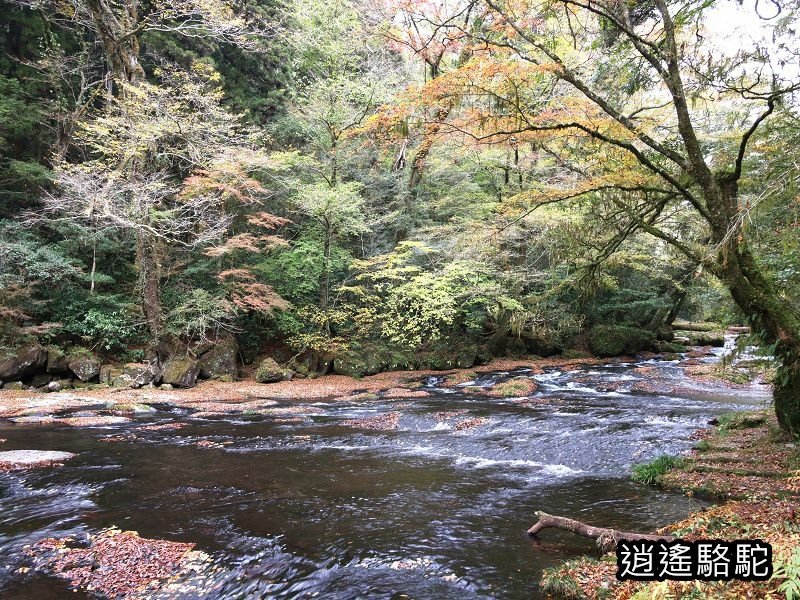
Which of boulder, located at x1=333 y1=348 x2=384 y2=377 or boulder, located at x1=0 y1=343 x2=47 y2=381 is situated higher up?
boulder, located at x1=0 y1=343 x2=47 y2=381

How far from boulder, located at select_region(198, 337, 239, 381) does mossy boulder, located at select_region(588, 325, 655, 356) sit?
17976 millimetres

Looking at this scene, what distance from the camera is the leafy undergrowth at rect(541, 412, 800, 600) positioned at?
3.04 metres

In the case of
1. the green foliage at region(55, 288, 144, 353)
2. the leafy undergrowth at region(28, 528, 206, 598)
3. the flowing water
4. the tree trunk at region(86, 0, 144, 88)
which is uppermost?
the tree trunk at region(86, 0, 144, 88)

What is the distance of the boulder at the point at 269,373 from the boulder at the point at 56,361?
662 centimetres

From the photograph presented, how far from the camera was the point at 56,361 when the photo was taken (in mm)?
16438

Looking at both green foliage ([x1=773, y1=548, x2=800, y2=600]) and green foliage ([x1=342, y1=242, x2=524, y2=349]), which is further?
green foliage ([x1=342, y1=242, x2=524, y2=349])

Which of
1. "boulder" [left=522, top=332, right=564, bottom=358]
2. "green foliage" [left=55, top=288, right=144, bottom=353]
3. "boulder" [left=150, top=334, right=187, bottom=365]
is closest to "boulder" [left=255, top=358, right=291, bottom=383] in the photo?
"boulder" [left=150, top=334, right=187, bottom=365]

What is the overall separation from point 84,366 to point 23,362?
174cm

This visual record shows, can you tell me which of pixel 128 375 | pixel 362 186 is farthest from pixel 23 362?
pixel 362 186

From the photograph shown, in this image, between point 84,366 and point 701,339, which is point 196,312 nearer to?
point 84,366

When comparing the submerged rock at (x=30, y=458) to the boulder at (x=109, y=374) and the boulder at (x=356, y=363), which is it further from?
the boulder at (x=356, y=363)

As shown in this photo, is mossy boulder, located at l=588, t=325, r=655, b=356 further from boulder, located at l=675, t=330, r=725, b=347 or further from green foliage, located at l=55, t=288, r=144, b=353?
green foliage, located at l=55, t=288, r=144, b=353

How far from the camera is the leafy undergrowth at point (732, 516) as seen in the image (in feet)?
9.98

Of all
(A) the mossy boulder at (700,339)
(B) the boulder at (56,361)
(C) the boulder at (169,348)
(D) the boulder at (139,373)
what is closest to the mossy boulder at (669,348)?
(A) the mossy boulder at (700,339)
